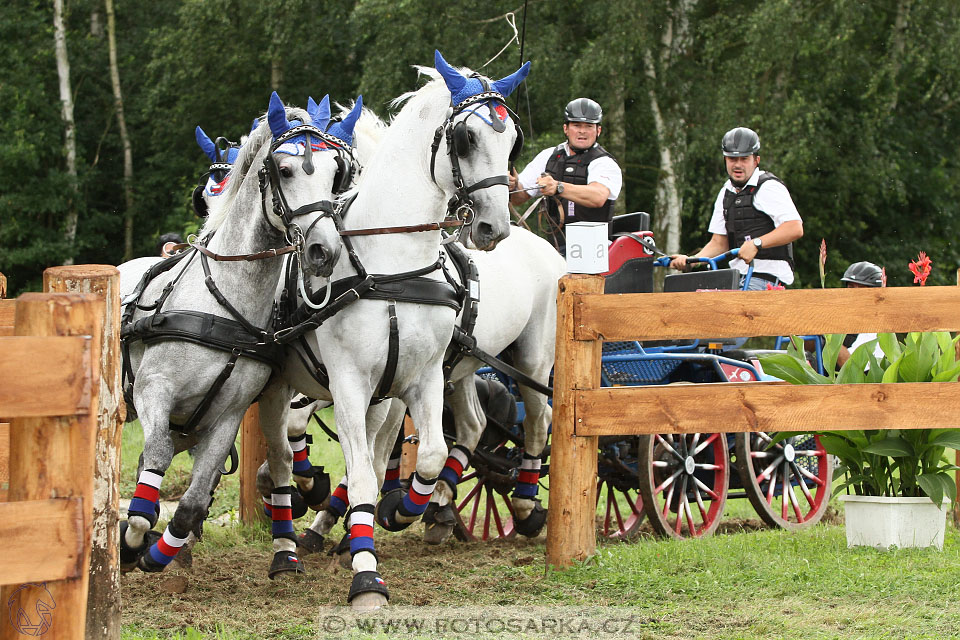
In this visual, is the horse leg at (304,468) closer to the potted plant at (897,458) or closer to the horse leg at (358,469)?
the horse leg at (358,469)

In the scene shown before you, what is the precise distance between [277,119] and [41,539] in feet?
8.17

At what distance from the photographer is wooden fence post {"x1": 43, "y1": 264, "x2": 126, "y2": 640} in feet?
11.7

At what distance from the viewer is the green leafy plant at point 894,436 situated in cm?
536

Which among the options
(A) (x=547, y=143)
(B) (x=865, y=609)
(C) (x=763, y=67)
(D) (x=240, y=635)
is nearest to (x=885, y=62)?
(C) (x=763, y=67)

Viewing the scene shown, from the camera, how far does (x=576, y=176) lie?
282 inches

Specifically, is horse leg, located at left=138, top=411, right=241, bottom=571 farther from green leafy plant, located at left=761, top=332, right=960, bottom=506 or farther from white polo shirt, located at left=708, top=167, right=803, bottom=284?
white polo shirt, located at left=708, top=167, right=803, bottom=284

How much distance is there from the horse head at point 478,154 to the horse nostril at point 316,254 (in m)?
0.66

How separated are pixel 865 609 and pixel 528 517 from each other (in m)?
2.65

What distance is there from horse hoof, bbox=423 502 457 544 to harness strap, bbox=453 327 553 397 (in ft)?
2.87

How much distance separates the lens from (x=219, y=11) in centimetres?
2009

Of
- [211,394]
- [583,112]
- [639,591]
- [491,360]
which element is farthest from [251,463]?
[583,112]

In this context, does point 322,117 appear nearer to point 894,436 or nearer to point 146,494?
point 146,494

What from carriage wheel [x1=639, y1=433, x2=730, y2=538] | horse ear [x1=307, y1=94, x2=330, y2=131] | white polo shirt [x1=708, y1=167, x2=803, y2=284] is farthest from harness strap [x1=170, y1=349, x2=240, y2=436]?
white polo shirt [x1=708, y1=167, x2=803, y2=284]

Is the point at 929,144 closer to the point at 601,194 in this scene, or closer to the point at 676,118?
the point at 676,118
